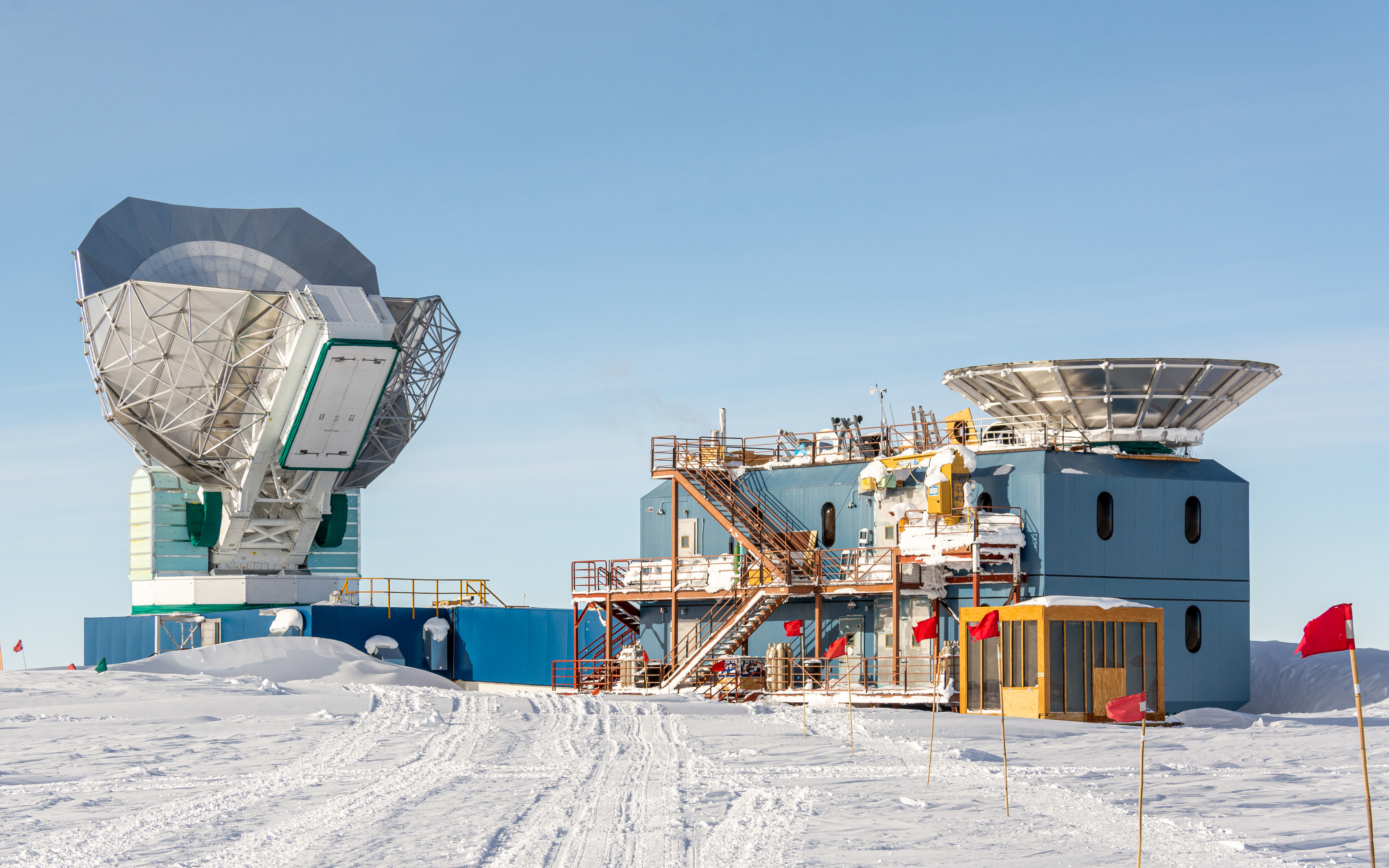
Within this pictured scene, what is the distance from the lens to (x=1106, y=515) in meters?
38.0

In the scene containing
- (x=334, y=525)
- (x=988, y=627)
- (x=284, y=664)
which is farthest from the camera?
(x=334, y=525)

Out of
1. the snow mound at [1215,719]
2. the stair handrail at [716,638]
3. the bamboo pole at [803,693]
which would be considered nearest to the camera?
the bamboo pole at [803,693]

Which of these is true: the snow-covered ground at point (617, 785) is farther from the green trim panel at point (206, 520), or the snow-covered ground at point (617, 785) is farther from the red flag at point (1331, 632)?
the green trim panel at point (206, 520)

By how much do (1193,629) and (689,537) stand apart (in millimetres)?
13643

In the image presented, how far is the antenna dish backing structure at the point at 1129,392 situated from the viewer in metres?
38.7

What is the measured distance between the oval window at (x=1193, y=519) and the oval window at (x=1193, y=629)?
1.70m

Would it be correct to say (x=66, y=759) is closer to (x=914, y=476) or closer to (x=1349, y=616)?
(x=1349, y=616)

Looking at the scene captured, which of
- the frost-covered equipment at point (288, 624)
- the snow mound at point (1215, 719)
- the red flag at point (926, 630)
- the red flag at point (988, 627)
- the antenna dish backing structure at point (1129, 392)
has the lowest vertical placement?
the snow mound at point (1215, 719)

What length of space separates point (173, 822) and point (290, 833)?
1624 mm

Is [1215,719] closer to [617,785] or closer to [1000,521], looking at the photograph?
[1000,521]

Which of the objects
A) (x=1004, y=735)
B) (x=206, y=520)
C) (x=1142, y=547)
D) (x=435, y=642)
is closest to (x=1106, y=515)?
(x=1142, y=547)

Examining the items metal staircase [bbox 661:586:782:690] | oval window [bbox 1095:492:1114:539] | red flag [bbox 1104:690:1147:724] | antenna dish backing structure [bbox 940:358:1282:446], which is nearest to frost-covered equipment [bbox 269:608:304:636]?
metal staircase [bbox 661:586:782:690]

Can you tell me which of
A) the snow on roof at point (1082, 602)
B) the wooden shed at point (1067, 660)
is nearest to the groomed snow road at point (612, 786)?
the wooden shed at point (1067, 660)

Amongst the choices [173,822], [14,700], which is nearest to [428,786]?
[173,822]
